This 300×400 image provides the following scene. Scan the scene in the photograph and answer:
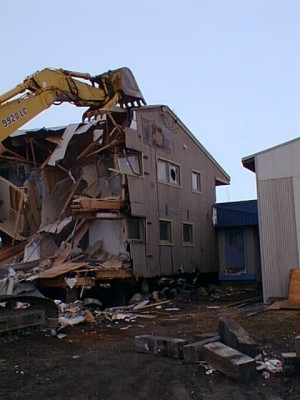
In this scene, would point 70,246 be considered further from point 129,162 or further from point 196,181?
point 196,181

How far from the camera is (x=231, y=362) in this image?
6617 millimetres

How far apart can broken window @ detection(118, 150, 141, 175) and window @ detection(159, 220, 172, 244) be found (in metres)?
2.55

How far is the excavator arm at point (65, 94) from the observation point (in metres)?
12.5

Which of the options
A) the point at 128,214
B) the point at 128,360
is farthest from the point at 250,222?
the point at 128,360

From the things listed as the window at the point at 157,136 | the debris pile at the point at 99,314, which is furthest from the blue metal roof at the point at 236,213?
the debris pile at the point at 99,314

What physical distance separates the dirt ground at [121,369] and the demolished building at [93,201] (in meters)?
5.23

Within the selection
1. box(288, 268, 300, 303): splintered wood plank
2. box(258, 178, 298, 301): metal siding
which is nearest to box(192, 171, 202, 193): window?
box(258, 178, 298, 301): metal siding

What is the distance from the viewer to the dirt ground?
6176 mm

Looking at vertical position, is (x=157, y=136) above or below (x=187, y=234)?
above

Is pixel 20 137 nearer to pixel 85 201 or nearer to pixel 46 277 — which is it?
pixel 85 201

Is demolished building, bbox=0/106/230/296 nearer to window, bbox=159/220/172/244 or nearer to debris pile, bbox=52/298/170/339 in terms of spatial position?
window, bbox=159/220/172/244

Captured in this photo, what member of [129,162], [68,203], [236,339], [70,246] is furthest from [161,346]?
[68,203]

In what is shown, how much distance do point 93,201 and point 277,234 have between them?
19.4 ft

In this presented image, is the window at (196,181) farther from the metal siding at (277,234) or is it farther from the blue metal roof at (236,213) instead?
the metal siding at (277,234)
